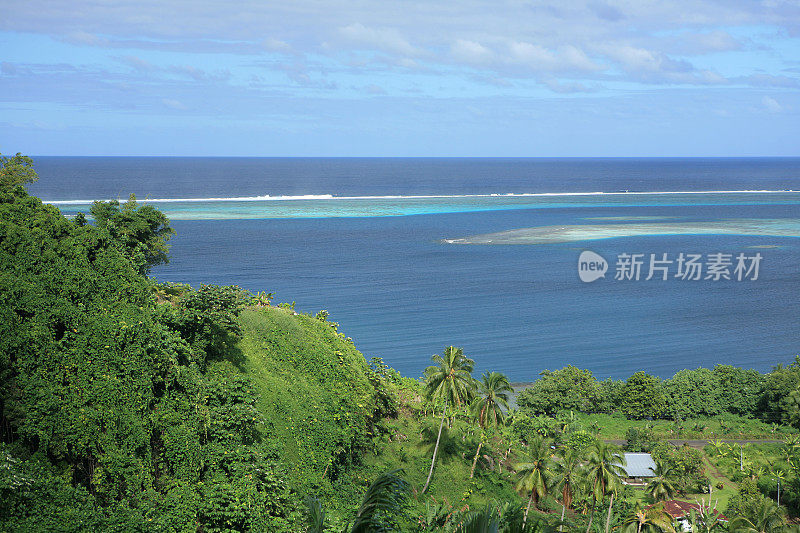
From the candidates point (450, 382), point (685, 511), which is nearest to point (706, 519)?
point (685, 511)

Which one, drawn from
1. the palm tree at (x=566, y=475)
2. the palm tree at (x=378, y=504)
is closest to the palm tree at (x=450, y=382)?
the palm tree at (x=566, y=475)

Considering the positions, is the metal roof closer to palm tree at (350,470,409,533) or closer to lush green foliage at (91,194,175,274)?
lush green foliage at (91,194,175,274)

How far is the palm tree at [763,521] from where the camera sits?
41.7m

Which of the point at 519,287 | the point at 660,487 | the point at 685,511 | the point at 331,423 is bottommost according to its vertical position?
the point at 685,511

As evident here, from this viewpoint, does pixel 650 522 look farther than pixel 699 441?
No

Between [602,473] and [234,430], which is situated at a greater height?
[602,473]

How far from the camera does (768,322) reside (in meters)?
92.8

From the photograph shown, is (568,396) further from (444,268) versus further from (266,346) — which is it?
(444,268)

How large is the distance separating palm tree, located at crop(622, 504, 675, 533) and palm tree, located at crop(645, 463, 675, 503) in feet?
35.1

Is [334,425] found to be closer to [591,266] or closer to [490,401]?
[490,401]

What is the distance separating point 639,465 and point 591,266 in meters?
69.8

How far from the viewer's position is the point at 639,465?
57.6 m

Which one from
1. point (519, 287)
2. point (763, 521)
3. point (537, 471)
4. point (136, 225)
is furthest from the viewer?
point (519, 287)

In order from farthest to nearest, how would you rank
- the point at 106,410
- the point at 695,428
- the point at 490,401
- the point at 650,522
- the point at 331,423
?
the point at 695,428
the point at 490,401
the point at 650,522
the point at 331,423
the point at 106,410
